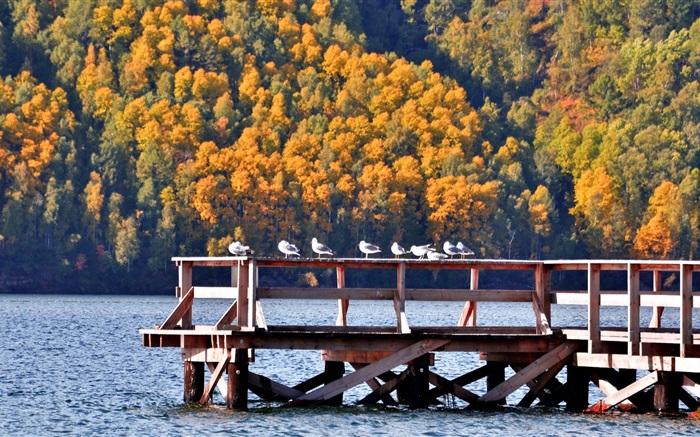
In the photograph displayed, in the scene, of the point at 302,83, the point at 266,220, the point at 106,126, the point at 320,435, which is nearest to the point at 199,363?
the point at 320,435

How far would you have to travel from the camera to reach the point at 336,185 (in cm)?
15725

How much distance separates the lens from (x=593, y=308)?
117 ft

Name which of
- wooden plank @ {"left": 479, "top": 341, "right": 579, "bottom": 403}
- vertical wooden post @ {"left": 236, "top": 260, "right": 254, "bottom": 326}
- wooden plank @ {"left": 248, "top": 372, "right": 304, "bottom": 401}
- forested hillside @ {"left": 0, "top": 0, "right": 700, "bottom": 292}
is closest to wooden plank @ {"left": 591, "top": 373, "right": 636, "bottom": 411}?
wooden plank @ {"left": 479, "top": 341, "right": 579, "bottom": 403}

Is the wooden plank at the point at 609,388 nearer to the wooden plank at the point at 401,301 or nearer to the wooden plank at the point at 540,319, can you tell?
the wooden plank at the point at 540,319

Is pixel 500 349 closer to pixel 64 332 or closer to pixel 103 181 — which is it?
pixel 64 332

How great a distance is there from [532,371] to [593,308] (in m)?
1.86

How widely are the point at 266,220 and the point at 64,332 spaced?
247 feet

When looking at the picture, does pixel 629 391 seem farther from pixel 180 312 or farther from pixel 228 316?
pixel 180 312

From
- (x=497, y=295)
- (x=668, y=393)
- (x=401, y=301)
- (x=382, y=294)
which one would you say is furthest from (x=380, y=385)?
(x=668, y=393)

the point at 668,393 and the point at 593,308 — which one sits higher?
the point at 593,308

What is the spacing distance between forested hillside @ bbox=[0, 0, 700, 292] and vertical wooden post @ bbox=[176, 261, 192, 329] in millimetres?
108588

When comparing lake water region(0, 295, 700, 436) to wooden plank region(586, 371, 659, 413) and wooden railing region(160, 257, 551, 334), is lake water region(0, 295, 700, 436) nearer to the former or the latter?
wooden plank region(586, 371, 659, 413)

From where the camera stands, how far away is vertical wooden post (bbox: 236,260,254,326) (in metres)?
35.5

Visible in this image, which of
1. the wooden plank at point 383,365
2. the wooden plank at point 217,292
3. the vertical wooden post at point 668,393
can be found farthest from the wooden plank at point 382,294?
the vertical wooden post at point 668,393
